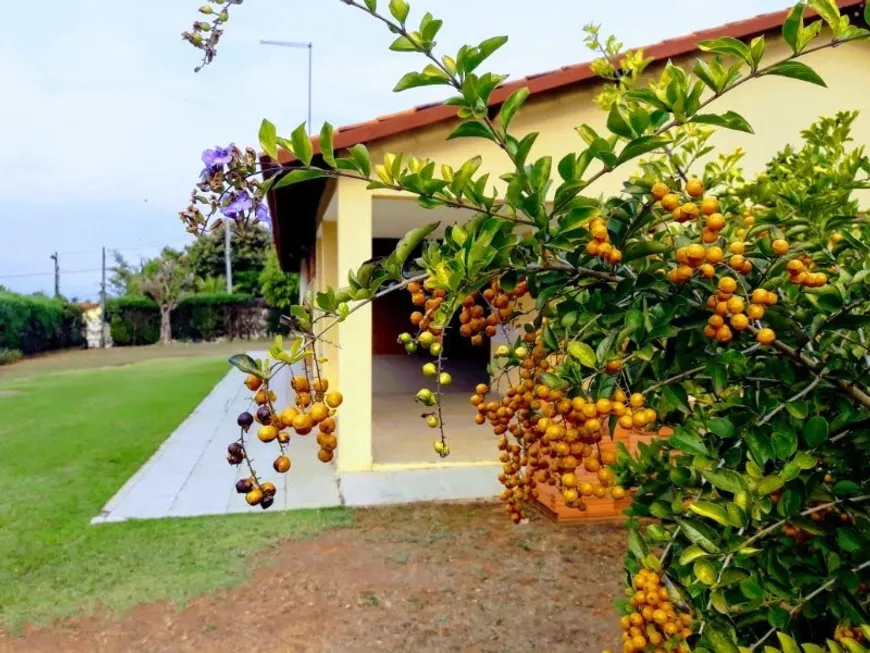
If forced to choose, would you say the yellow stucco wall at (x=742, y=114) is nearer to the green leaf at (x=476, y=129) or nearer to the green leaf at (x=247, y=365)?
the green leaf at (x=476, y=129)

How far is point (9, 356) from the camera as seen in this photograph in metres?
21.3

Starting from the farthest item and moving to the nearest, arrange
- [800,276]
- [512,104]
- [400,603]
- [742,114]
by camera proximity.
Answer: [742,114] → [400,603] → [512,104] → [800,276]

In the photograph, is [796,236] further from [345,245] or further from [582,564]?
[345,245]

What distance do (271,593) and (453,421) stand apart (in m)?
5.06

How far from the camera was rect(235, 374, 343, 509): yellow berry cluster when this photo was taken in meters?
1.14

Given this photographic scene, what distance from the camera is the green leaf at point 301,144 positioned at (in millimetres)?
1225

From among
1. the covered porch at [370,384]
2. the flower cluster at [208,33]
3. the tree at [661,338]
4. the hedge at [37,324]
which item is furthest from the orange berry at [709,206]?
the hedge at [37,324]

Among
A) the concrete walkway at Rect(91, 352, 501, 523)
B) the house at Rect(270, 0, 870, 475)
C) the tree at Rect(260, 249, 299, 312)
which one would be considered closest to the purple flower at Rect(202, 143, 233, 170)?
the house at Rect(270, 0, 870, 475)

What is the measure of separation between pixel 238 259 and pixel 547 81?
31.0m

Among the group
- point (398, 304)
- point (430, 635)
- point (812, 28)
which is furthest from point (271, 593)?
point (398, 304)

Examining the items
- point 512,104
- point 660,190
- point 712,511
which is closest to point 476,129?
point 512,104

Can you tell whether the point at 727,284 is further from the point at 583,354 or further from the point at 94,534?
the point at 94,534

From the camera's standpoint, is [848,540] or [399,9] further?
[848,540]

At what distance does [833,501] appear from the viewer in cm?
143
